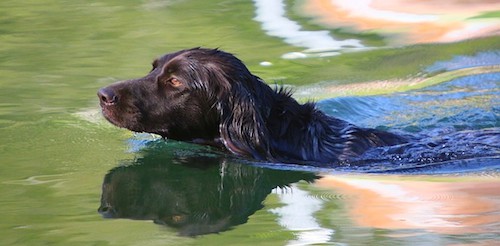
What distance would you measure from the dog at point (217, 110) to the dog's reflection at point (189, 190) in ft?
0.72

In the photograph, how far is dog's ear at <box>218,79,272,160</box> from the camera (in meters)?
7.61

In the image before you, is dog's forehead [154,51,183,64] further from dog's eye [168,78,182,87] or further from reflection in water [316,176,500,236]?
reflection in water [316,176,500,236]

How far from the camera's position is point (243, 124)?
7.68 metres

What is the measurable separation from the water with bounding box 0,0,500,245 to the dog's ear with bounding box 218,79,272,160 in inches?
4.8

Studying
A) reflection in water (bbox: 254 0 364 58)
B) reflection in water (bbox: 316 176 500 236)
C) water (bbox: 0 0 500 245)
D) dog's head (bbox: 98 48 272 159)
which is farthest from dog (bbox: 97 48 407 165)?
reflection in water (bbox: 254 0 364 58)

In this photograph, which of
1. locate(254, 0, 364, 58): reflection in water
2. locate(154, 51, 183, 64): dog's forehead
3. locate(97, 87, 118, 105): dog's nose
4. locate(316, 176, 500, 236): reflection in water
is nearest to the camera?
locate(316, 176, 500, 236): reflection in water

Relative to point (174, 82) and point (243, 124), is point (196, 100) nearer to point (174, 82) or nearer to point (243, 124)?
point (174, 82)

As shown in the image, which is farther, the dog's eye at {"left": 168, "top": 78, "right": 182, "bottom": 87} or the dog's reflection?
the dog's eye at {"left": 168, "top": 78, "right": 182, "bottom": 87}

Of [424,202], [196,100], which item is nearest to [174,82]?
[196,100]

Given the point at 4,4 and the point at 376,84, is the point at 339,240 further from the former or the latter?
the point at 4,4

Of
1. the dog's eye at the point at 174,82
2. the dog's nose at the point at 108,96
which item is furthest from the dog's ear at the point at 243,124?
the dog's nose at the point at 108,96

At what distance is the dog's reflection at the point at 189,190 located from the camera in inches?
250

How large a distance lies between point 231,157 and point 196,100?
1.69ft

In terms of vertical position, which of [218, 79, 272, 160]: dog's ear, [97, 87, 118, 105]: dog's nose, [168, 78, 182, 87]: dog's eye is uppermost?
[168, 78, 182, 87]: dog's eye
